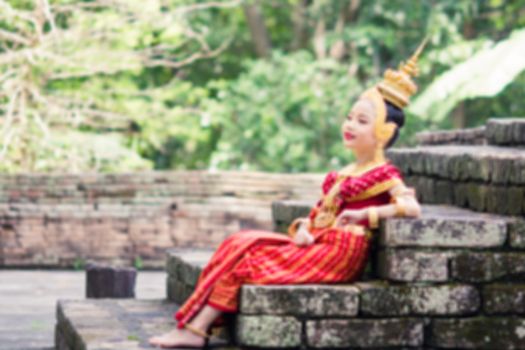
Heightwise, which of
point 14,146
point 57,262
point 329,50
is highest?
point 329,50

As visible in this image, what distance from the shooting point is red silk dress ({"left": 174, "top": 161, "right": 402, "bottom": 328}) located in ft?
21.6

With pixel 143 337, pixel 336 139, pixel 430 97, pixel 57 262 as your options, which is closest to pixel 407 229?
pixel 143 337

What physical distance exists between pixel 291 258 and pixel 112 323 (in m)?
1.50

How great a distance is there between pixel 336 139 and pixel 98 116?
3865mm

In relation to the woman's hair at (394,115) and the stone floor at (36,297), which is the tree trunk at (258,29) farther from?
the woman's hair at (394,115)

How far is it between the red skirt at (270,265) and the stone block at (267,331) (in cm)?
12

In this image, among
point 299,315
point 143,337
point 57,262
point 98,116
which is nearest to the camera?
point 299,315

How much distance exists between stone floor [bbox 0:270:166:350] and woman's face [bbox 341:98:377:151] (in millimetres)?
3185

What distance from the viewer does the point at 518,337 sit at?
6691mm

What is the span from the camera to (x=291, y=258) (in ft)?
22.0

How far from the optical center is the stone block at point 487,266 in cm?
666

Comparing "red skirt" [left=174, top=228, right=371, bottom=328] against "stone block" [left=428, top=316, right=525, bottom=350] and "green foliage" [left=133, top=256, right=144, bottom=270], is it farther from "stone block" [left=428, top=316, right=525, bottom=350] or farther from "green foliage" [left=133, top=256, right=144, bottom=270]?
"green foliage" [left=133, top=256, right=144, bottom=270]

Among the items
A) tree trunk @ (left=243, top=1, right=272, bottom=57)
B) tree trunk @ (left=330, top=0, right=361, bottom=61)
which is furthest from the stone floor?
tree trunk @ (left=243, top=1, right=272, bottom=57)

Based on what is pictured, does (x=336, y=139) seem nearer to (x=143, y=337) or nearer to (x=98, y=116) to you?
(x=98, y=116)
